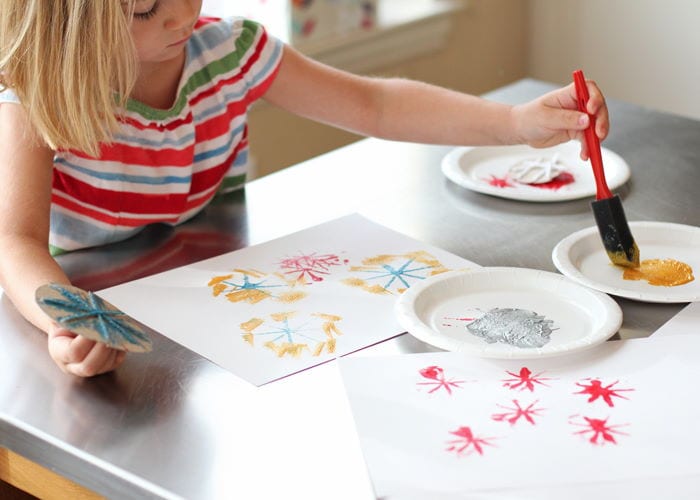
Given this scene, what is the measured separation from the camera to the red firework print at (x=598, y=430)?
31.4 inches

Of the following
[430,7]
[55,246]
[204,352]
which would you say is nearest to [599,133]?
[204,352]

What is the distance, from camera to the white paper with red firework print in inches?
30.0

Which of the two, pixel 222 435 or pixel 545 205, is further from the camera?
pixel 545 205

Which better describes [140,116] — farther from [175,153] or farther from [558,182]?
[558,182]

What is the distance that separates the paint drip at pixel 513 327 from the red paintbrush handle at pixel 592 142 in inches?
7.5

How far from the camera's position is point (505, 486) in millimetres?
747

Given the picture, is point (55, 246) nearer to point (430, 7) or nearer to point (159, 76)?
point (159, 76)

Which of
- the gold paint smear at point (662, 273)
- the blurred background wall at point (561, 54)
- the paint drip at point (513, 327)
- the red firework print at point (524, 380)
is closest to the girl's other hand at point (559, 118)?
the gold paint smear at point (662, 273)

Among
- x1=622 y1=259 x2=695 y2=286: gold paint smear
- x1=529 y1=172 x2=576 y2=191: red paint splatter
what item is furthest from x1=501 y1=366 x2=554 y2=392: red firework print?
x1=529 y1=172 x2=576 y2=191: red paint splatter

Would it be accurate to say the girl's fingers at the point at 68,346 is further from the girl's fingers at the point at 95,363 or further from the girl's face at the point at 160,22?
the girl's face at the point at 160,22

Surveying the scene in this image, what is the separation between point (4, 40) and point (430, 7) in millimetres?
1733

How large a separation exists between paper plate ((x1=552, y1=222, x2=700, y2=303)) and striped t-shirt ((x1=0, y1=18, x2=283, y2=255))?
44 centimetres

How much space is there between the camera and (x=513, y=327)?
98 centimetres

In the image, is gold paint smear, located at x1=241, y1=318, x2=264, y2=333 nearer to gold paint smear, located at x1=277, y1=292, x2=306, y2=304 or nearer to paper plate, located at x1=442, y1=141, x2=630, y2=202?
gold paint smear, located at x1=277, y1=292, x2=306, y2=304
